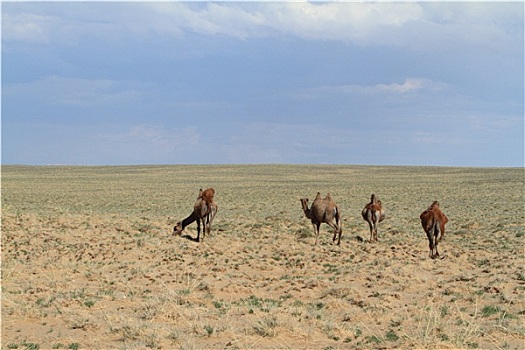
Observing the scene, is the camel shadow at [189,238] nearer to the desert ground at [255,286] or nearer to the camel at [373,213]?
the desert ground at [255,286]

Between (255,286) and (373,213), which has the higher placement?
(373,213)

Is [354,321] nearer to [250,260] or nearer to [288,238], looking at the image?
[250,260]

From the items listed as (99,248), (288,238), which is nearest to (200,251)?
(99,248)

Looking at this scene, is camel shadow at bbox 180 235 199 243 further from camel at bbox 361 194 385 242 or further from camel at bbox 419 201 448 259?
camel at bbox 419 201 448 259

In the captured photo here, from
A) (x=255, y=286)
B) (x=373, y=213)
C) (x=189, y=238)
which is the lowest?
(x=255, y=286)

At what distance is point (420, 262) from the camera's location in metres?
16.7

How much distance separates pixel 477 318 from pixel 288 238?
11.4 metres

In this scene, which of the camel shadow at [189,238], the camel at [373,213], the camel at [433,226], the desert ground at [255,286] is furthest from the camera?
the camel at [373,213]

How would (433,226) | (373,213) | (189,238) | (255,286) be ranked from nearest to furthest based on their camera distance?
(255,286) < (433,226) < (189,238) < (373,213)

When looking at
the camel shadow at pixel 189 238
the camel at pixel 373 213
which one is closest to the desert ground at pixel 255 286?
the camel shadow at pixel 189 238

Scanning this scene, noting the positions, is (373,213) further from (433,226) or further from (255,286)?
(255,286)

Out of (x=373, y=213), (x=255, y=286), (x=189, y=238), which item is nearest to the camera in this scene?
(x=255, y=286)

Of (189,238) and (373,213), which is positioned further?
(373,213)

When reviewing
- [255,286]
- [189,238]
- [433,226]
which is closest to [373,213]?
[433,226]
